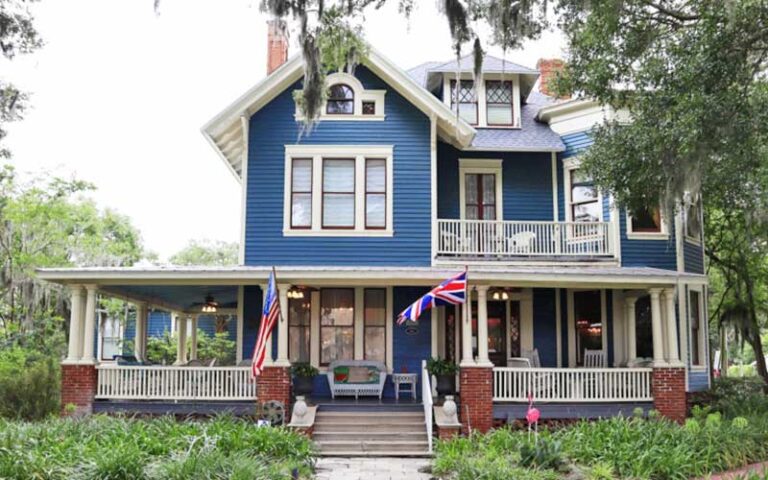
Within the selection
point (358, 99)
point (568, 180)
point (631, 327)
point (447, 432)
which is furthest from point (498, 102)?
point (447, 432)

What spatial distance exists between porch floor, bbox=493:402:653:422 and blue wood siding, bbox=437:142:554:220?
4739 millimetres

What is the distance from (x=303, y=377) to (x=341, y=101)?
578 centimetres

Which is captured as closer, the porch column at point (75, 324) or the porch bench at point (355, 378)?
the porch column at point (75, 324)

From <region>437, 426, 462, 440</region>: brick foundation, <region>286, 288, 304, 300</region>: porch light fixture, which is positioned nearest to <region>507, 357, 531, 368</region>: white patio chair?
<region>437, 426, 462, 440</region>: brick foundation

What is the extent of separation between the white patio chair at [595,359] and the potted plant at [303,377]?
5.60m

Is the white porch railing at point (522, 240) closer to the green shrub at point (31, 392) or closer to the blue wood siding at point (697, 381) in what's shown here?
the blue wood siding at point (697, 381)

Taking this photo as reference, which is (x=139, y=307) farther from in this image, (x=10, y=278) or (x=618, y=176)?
(x=618, y=176)

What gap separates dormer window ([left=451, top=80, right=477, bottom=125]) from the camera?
56.9 ft

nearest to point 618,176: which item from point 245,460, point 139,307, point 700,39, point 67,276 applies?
point 700,39

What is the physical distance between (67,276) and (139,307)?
543 centimetres

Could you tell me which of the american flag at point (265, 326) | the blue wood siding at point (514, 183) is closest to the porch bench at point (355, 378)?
the american flag at point (265, 326)

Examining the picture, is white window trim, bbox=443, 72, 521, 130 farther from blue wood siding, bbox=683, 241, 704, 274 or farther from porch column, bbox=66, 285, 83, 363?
porch column, bbox=66, 285, 83, 363

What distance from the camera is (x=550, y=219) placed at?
659 inches

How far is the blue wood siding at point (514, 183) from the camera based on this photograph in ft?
55.0
